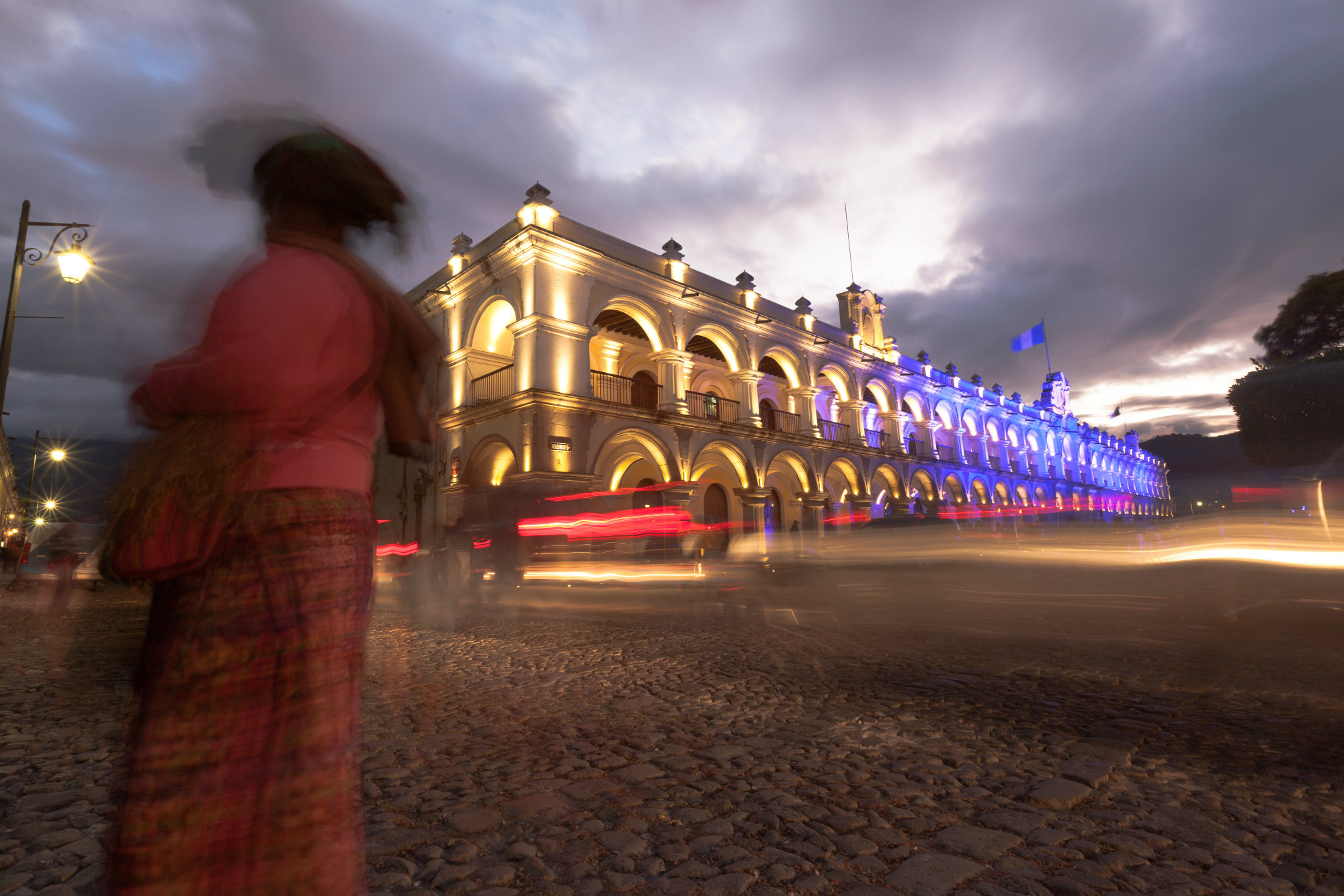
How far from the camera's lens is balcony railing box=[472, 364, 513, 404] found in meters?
16.6

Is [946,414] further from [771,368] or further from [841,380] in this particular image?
[771,368]

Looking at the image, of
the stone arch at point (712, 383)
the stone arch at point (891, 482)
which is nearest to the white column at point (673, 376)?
the stone arch at point (712, 383)

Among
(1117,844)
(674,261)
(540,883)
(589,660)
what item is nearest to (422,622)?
(589,660)

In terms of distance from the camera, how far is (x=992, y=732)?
314cm

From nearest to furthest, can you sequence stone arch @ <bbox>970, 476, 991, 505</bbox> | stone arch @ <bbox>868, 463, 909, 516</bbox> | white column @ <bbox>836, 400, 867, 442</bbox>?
white column @ <bbox>836, 400, 867, 442</bbox>, stone arch @ <bbox>868, 463, 909, 516</bbox>, stone arch @ <bbox>970, 476, 991, 505</bbox>

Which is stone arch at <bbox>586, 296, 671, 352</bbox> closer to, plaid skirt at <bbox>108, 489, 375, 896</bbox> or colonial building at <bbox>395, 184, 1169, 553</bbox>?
colonial building at <bbox>395, 184, 1169, 553</bbox>

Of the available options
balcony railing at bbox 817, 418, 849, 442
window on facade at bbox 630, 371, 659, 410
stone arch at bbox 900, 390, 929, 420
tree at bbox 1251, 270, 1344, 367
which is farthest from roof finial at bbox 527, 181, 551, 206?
tree at bbox 1251, 270, 1344, 367

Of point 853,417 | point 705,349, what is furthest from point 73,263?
point 853,417

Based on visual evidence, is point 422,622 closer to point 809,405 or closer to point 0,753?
point 0,753

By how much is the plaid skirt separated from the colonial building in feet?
31.0

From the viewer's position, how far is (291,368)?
1088mm

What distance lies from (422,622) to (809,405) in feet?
52.1

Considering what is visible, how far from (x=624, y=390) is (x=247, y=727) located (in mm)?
17855

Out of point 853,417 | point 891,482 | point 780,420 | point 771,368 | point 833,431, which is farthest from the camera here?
point 891,482
